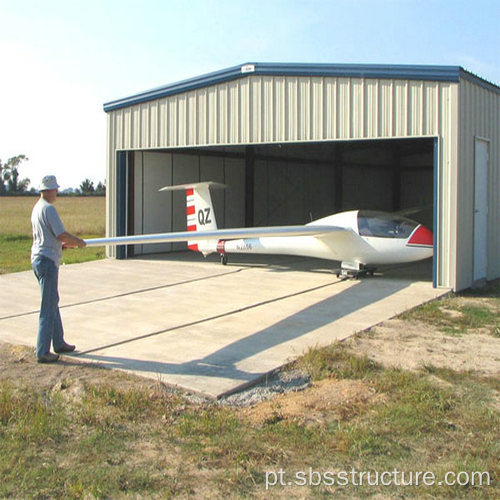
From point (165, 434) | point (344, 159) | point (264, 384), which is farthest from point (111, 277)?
point (344, 159)

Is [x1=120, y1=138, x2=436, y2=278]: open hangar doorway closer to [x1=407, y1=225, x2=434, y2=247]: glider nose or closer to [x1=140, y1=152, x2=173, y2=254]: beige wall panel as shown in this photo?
[x1=140, y1=152, x2=173, y2=254]: beige wall panel

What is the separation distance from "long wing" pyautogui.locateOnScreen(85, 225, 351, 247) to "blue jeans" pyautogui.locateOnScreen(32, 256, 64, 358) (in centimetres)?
102

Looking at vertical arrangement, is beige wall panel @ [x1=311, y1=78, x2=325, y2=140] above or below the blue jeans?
above

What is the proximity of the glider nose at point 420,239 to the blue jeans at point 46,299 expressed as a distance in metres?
7.47

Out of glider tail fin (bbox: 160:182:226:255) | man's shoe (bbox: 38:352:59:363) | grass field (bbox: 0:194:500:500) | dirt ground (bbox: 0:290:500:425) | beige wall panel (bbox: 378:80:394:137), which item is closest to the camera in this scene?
grass field (bbox: 0:194:500:500)

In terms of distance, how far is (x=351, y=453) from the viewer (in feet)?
13.5

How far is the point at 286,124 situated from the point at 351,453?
31.5ft

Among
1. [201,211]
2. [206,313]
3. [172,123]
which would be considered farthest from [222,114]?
[206,313]

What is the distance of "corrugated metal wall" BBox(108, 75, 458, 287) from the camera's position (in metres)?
10.8

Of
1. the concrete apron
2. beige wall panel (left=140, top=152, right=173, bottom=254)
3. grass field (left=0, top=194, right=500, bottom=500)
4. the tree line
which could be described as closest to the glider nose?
the concrete apron

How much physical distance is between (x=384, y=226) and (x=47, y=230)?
743 cm

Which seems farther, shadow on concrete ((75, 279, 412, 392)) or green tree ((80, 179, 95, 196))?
green tree ((80, 179, 95, 196))

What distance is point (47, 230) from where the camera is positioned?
6.16 m

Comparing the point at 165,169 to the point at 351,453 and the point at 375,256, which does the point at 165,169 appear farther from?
the point at 351,453
